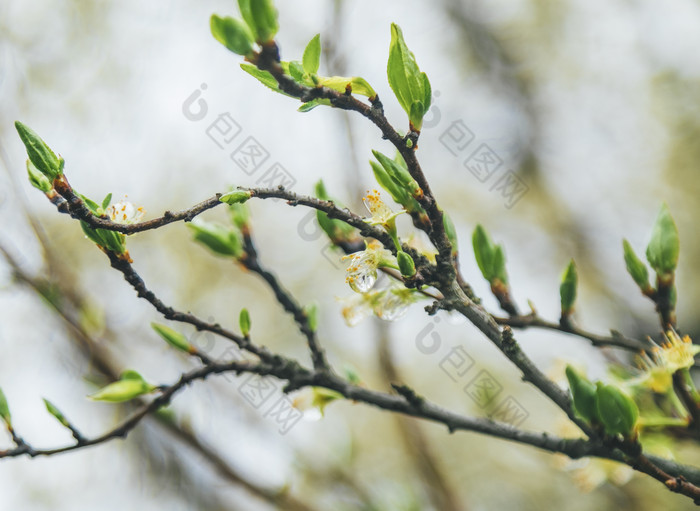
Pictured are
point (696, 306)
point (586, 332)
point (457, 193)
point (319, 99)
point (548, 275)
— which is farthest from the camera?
point (457, 193)

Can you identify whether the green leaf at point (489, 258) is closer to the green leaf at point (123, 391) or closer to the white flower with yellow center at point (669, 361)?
the white flower with yellow center at point (669, 361)

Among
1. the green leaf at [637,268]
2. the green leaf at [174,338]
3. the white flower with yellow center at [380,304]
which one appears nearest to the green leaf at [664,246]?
the green leaf at [637,268]

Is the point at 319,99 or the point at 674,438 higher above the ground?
the point at 319,99

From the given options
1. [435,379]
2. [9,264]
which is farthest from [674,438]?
[435,379]

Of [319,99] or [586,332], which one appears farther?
[586,332]

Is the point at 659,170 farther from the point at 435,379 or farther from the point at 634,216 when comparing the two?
the point at 435,379

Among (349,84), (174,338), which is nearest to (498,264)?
(349,84)
